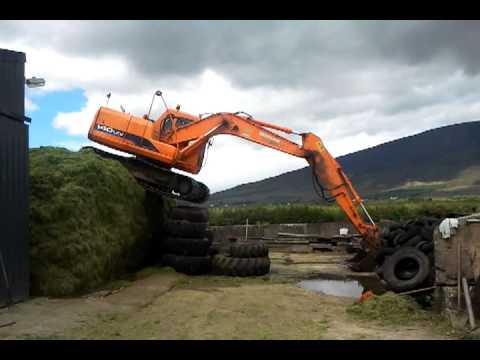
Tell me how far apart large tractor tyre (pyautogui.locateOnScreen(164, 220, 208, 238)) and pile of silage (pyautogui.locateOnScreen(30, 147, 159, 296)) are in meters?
0.95

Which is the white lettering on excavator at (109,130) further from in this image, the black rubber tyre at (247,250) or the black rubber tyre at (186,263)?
the black rubber tyre at (247,250)

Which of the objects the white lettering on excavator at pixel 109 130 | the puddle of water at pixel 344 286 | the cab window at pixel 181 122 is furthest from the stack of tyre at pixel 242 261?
the white lettering on excavator at pixel 109 130

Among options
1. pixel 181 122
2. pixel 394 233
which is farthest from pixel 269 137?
pixel 394 233

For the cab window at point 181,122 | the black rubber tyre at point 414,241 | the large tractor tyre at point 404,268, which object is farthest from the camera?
the cab window at point 181,122

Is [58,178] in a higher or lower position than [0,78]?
lower

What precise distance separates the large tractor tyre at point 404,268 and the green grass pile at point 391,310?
0.91 meters

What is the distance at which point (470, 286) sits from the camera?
877 centimetres

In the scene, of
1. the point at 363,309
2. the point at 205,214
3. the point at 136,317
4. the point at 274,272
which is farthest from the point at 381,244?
the point at 136,317

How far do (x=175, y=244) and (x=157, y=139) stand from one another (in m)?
3.22

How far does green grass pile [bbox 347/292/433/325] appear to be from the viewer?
9.11 m

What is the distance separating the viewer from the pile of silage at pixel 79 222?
10773 millimetres

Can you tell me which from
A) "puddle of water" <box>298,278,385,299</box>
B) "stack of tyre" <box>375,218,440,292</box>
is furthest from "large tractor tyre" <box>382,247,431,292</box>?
"puddle of water" <box>298,278,385,299</box>

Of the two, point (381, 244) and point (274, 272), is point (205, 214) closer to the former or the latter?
point (274, 272)

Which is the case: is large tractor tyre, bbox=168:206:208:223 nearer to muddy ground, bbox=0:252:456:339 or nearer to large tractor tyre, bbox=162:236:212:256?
large tractor tyre, bbox=162:236:212:256
